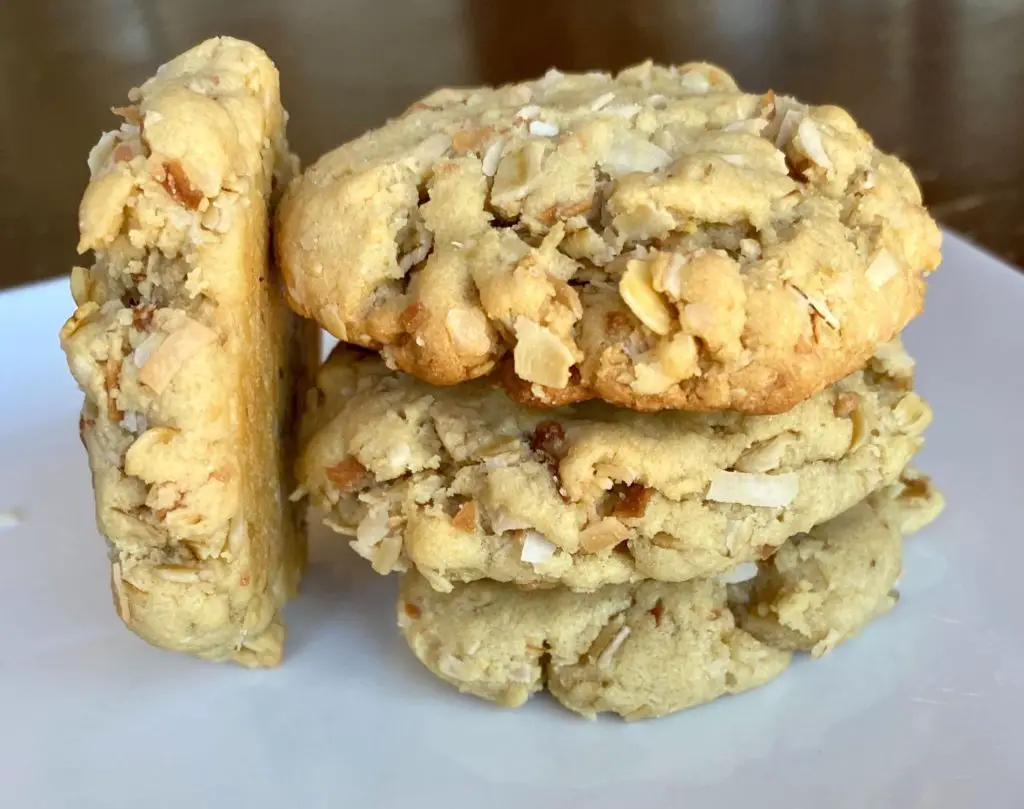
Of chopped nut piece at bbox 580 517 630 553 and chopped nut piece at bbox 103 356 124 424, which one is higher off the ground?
chopped nut piece at bbox 103 356 124 424

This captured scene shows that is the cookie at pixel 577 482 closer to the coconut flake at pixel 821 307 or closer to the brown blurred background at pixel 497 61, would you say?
the coconut flake at pixel 821 307

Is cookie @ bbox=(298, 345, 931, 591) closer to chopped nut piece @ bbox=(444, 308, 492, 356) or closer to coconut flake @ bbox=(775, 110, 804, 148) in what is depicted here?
chopped nut piece @ bbox=(444, 308, 492, 356)

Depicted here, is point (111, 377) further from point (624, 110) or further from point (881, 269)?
point (881, 269)

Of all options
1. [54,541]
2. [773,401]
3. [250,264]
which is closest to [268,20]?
[54,541]

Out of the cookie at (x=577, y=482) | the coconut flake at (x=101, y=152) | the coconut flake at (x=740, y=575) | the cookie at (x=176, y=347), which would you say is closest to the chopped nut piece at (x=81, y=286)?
the cookie at (x=176, y=347)

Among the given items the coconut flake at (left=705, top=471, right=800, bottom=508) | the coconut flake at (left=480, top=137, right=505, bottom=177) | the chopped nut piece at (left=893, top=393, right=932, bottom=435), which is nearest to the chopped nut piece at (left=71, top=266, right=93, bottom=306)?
the coconut flake at (left=480, top=137, right=505, bottom=177)

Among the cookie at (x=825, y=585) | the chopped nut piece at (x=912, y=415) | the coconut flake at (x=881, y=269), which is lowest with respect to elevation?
the cookie at (x=825, y=585)

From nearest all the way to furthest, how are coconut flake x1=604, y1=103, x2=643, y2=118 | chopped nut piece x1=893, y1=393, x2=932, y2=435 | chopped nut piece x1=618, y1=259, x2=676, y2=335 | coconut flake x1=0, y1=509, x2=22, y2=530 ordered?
chopped nut piece x1=618, y1=259, x2=676, y2=335 → coconut flake x1=604, y1=103, x2=643, y2=118 → chopped nut piece x1=893, y1=393, x2=932, y2=435 → coconut flake x1=0, y1=509, x2=22, y2=530

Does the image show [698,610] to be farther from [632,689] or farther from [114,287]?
[114,287]
